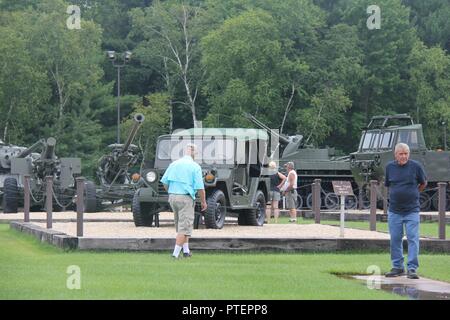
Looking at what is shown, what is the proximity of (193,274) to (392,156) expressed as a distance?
26624 millimetres

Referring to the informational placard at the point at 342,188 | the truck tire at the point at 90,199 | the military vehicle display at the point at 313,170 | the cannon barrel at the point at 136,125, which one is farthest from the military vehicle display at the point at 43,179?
the informational placard at the point at 342,188

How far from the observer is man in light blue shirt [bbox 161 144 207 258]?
16656 millimetres

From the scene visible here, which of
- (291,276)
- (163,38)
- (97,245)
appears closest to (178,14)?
(163,38)

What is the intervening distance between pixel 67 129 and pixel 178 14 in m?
9.65

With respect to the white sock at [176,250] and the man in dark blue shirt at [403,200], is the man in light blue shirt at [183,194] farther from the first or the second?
the man in dark blue shirt at [403,200]

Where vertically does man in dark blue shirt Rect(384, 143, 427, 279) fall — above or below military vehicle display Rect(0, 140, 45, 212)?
below

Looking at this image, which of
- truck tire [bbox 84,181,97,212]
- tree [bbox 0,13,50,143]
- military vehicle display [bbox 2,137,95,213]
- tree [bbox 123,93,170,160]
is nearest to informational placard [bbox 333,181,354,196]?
truck tire [bbox 84,181,97,212]

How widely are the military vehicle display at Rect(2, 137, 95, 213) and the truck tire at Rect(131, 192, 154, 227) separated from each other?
13360 millimetres

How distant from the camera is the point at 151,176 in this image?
77.4 ft

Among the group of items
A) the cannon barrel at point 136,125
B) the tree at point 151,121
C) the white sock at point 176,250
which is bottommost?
the white sock at point 176,250

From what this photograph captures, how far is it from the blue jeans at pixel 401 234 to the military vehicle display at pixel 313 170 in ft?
93.0

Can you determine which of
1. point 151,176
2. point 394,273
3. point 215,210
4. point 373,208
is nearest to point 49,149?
point 151,176

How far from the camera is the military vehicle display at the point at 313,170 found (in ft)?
144

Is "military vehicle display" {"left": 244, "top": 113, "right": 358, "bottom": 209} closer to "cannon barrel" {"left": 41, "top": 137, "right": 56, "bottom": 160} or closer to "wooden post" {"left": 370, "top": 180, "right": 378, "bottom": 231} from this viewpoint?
"cannon barrel" {"left": 41, "top": 137, "right": 56, "bottom": 160}
